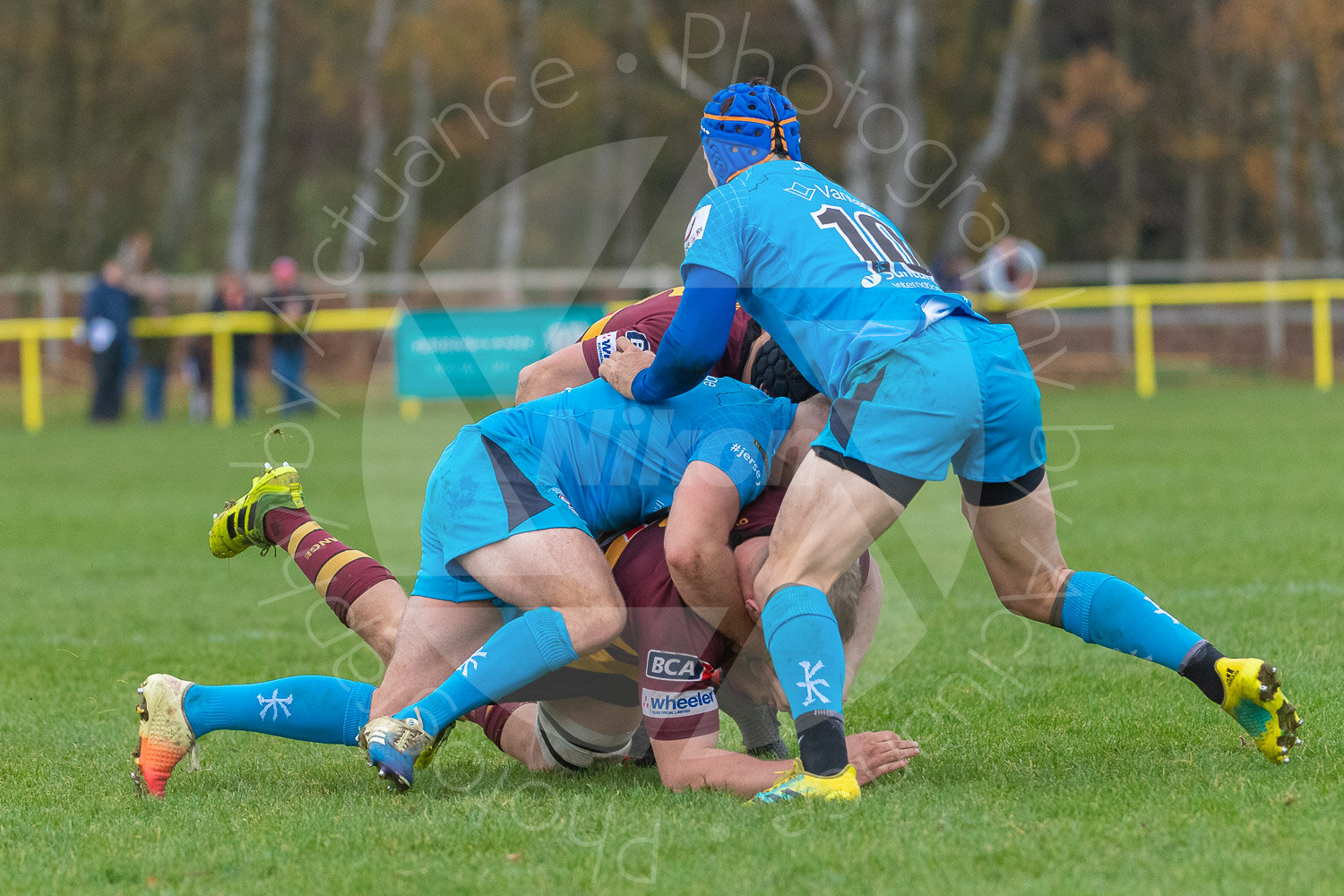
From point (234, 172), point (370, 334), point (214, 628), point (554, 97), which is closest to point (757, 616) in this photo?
point (214, 628)

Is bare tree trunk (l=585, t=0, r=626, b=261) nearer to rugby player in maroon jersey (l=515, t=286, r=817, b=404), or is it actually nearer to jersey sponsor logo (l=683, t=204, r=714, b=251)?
rugby player in maroon jersey (l=515, t=286, r=817, b=404)

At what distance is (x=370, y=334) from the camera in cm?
2522

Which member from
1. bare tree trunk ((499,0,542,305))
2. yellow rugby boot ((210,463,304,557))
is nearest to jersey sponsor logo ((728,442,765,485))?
yellow rugby boot ((210,463,304,557))

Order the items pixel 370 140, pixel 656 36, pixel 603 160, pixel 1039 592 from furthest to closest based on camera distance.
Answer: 1. pixel 603 160
2. pixel 370 140
3. pixel 656 36
4. pixel 1039 592

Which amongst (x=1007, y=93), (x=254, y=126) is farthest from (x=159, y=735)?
(x=254, y=126)

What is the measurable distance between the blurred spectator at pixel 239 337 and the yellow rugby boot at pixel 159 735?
621 inches

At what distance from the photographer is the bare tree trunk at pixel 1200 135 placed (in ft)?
115

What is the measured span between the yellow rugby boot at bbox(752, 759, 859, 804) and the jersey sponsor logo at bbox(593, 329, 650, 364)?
1.32 m

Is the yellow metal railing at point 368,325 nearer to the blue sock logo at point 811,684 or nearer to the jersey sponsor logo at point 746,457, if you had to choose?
the jersey sponsor logo at point 746,457

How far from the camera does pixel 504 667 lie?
389 centimetres

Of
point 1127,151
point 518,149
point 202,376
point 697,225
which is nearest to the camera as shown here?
point 697,225

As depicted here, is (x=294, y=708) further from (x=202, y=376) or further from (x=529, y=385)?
(x=202, y=376)

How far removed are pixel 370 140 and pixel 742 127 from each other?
3072 centimetres

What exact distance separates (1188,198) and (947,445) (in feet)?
120
